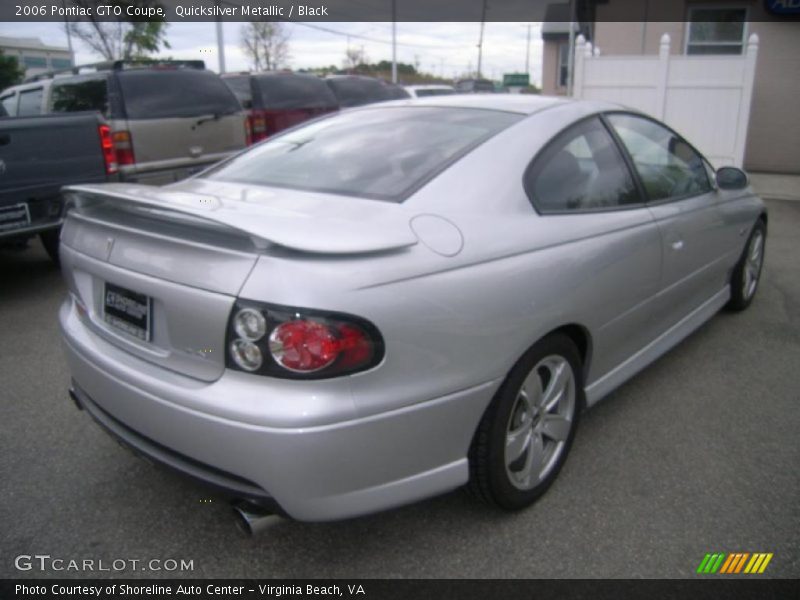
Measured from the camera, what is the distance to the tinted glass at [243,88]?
9.92 metres

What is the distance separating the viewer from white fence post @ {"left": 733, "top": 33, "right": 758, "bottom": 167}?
9773 mm

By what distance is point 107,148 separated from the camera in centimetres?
580

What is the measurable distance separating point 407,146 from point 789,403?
95.4 inches

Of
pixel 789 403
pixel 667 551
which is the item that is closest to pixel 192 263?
pixel 667 551

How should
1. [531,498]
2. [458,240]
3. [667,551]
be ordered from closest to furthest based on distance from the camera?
1. [458,240]
2. [667,551]
3. [531,498]

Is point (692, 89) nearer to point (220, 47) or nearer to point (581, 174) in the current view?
point (581, 174)

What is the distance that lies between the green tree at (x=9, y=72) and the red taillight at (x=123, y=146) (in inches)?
831

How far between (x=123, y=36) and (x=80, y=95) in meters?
9.85

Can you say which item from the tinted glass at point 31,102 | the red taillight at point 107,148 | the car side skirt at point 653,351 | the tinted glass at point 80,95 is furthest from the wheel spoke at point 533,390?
the tinted glass at point 31,102

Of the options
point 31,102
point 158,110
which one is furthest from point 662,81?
point 31,102

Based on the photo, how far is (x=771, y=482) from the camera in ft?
8.93

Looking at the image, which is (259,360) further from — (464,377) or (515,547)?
(515,547)

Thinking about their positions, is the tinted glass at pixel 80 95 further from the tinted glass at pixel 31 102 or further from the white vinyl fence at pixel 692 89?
the white vinyl fence at pixel 692 89

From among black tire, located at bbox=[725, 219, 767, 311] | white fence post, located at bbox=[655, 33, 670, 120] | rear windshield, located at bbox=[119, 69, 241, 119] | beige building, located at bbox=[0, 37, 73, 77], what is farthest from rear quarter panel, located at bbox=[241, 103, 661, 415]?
beige building, located at bbox=[0, 37, 73, 77]
